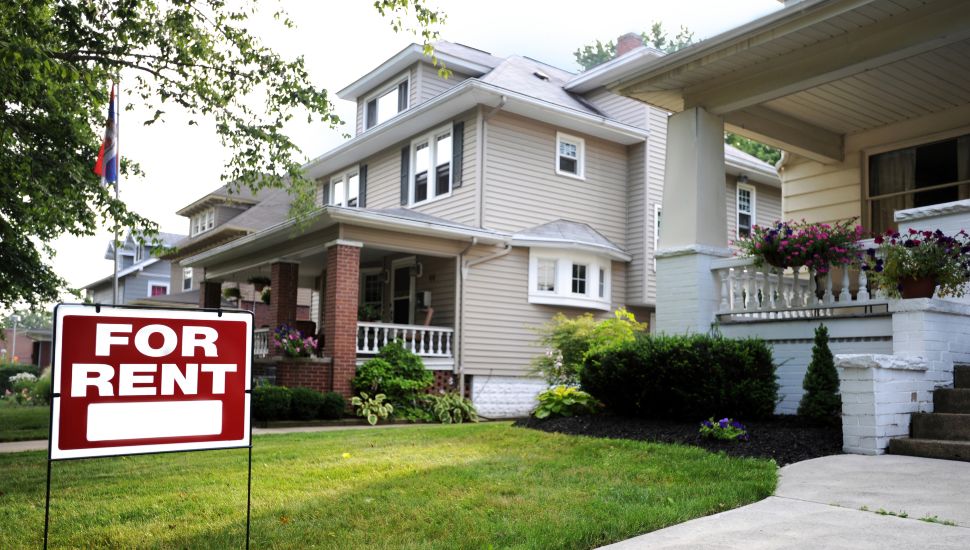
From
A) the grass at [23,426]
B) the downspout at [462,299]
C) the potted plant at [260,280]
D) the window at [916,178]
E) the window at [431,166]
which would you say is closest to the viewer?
the window at [916,178]

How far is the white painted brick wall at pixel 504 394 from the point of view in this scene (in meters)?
16.9

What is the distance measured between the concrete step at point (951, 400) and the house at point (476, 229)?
10.0 meters

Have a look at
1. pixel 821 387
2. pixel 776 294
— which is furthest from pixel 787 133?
pixel 821 387

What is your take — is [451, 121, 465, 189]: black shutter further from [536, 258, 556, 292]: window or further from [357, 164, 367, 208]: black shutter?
[357, 164, 367, 208]: black shutter

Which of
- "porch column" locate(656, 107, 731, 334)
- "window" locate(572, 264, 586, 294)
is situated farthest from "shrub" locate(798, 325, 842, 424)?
"window" locate(572, 264, 586, 294)

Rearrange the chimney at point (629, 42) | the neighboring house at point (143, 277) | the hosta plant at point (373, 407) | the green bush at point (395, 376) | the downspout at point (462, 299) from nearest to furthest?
1. the hosta plant at point (373, 407)
2. the green bush at point (395, 376)
3. the downspout at point (462, 299)
4. the chimney at point (629, 42)
5. the neighboring house at point (143, 277)

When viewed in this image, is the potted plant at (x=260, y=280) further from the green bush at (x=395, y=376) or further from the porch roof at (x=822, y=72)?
the porch roof at (x=822, y=72)

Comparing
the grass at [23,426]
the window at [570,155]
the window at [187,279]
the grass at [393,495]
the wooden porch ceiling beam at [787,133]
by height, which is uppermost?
the window at [570,155]

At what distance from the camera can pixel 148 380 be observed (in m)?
3.77

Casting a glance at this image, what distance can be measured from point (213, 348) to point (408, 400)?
10.9 m

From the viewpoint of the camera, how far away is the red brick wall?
14.3 meters

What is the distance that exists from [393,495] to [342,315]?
30.1 feet

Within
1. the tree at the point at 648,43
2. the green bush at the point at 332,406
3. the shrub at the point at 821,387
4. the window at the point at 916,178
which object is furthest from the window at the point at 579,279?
the tree at the point at 648,43

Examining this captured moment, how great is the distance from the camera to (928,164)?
1123 centimetres
